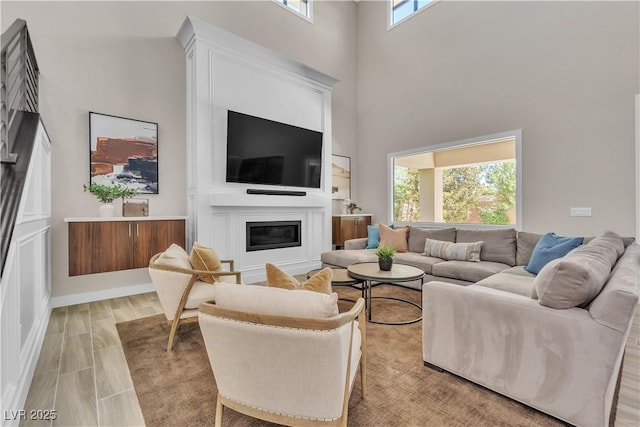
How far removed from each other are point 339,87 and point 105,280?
5.26 meters

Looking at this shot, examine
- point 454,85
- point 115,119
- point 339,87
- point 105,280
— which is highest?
point 339,87

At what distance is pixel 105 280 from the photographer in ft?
12.0

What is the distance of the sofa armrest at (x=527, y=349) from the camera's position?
4.62 ft

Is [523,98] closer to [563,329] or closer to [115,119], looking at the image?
[563,329]

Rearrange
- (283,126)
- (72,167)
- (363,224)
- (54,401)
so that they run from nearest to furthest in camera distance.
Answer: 1. (54,401)
2. (72,167)
3. (283,126)
4. (363,224)

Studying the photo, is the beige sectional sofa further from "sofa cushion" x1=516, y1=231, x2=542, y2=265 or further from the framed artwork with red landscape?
the framed artwork with red landscape

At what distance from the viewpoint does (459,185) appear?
517 centimetres

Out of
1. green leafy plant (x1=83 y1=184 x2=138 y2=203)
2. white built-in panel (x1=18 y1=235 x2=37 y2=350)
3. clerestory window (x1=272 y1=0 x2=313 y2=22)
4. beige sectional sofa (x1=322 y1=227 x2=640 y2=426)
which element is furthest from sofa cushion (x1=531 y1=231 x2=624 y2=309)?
clerestory window (x1=272 y1=0 x2=313 y2=22)

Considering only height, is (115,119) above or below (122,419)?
above

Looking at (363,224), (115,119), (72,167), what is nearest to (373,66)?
(363,224)

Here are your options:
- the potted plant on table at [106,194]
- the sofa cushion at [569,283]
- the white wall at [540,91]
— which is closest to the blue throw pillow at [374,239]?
the white wall at [540,91]

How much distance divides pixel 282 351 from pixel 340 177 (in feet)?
16.8

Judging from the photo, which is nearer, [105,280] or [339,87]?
[105,280]

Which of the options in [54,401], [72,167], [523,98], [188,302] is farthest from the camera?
[523,98]
